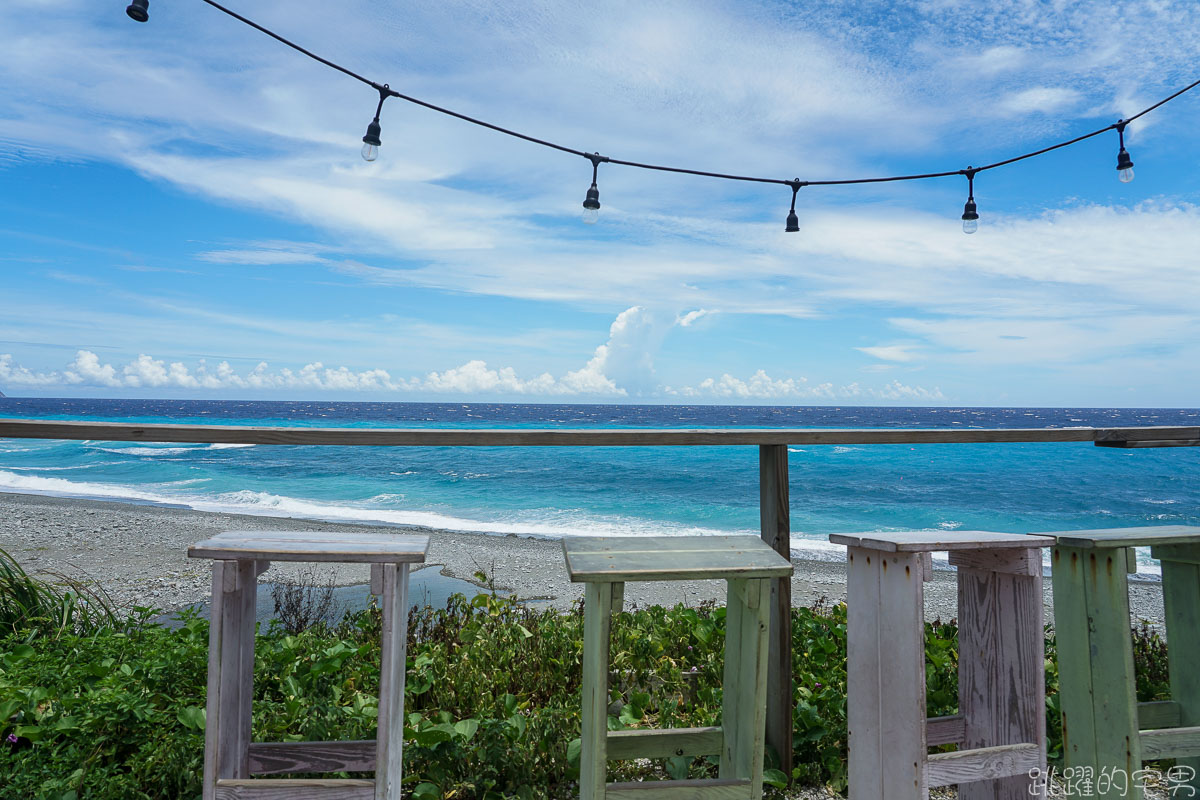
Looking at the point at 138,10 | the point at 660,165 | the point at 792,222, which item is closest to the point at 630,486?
the point at 792,222

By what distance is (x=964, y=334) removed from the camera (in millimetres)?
50344

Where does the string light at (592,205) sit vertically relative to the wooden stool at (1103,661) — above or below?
above

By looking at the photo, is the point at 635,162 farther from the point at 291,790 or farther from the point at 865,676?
the point at 291,790

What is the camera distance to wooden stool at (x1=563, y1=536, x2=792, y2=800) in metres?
1.37

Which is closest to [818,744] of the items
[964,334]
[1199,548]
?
[1199,548]

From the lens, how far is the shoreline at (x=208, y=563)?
5990mm

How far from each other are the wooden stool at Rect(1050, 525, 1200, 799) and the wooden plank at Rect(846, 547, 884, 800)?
479mm

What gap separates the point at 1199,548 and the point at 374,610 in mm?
3250

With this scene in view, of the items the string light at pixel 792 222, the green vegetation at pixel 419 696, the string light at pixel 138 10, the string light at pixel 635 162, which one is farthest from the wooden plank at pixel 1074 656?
the string light at pixel 138 10

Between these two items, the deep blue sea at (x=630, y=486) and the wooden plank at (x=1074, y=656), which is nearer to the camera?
the wooden plank at (x=1074, y=656)

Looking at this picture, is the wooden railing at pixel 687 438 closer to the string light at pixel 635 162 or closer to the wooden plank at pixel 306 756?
the wooden plank at pixel 306 756

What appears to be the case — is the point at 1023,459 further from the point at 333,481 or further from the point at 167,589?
the point at 167,589

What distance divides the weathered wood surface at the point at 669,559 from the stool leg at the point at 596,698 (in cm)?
6

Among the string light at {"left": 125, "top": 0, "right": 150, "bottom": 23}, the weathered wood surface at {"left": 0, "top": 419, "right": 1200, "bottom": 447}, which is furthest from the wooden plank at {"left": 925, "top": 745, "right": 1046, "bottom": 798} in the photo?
the string light at {"left": 125, "top": 0, "right": 150, "bottom": 23}
